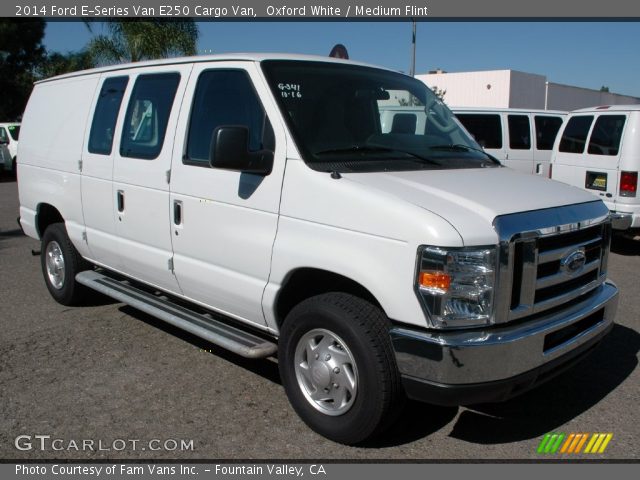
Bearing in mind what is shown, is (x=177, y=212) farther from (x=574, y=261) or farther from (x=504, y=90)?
(x=504, y=90)

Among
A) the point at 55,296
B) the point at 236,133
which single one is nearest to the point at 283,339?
the point at 236,133

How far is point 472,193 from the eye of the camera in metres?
3.39

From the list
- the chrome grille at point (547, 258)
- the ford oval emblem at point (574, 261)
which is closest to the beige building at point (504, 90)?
the chrome grille at point (547, 258)

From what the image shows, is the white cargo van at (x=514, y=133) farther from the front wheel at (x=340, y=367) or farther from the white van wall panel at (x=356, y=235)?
the front wheel at (x=340, y=367)

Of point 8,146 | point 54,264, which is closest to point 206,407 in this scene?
point 54,264

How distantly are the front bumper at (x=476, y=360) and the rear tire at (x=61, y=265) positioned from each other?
Result: 390 cm

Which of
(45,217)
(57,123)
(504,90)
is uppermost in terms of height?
(504,90)

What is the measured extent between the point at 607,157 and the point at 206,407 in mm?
7407

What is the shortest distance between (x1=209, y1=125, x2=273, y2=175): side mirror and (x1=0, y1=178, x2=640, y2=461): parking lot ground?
1582 millimetres

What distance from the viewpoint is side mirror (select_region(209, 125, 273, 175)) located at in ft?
11.7

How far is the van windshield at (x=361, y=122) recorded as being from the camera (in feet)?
12.4

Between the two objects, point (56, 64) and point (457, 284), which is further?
point (56, 64)

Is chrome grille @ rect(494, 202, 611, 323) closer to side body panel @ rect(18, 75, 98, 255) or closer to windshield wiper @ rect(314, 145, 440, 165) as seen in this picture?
windshield wiper @ rect(314, 145, 440, 165)
